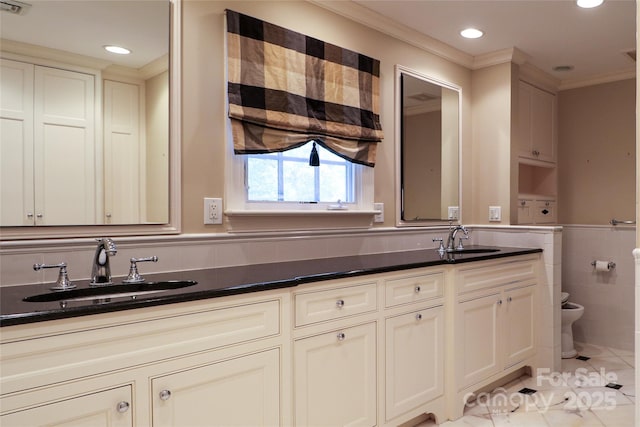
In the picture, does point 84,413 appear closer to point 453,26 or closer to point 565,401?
point 565,401

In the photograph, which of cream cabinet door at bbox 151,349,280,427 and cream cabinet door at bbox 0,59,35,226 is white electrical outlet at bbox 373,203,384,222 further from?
cream cabinet door at bbox 0,59,35,226

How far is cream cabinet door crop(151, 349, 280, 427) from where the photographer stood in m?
1.45

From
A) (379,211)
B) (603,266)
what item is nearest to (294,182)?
(379,211)

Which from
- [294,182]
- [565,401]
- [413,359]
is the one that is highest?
[294,182]

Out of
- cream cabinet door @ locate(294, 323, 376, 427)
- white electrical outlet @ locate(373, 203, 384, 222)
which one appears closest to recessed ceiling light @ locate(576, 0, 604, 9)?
white electrical outlet @ locate(373, 203, 384, 222)

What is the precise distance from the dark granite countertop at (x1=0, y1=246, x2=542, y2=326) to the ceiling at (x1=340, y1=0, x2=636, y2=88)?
4.80 ft

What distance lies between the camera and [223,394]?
157 cm

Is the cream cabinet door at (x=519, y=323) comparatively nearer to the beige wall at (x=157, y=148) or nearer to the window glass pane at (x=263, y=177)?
→ the window glass pane at (x=263, y=177)

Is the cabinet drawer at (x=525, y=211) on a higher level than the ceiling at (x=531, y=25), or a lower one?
lower

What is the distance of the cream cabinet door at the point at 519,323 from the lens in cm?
288

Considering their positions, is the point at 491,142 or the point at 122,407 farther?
the point at 491,142

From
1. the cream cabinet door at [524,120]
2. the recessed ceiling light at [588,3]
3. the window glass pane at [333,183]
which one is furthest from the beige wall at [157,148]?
the cream cabinet door at [524,120]

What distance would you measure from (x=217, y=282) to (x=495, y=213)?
2.49 m

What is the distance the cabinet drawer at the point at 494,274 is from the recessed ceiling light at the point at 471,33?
1.53 m
